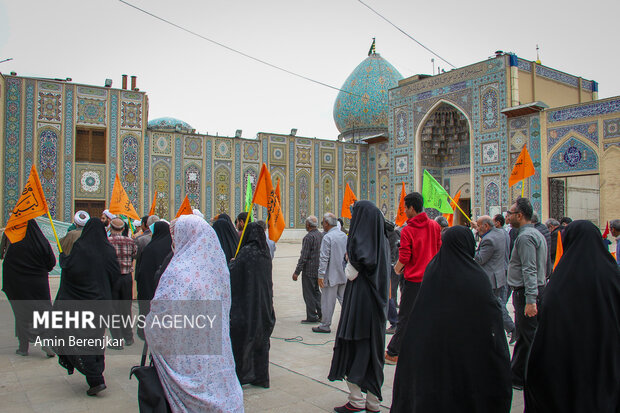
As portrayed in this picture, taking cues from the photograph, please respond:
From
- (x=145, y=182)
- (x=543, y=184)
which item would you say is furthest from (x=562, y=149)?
(x=145, y=182)

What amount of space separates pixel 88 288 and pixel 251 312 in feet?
4.43

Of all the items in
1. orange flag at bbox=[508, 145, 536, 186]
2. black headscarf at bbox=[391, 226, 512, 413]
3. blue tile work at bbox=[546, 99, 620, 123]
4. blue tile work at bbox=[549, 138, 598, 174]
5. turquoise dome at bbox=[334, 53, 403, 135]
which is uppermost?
turquoise dome at bbox=[334, 53, 403, 135]

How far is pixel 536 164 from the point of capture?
17.0 meters

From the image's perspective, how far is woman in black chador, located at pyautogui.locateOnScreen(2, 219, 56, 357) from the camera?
193 inches

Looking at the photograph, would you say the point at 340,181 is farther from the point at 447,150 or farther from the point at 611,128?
the point at 611,128

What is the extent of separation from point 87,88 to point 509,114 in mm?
15298

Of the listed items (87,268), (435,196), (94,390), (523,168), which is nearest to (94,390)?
(94,390)

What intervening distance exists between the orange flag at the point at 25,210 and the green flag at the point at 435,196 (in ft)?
18.1

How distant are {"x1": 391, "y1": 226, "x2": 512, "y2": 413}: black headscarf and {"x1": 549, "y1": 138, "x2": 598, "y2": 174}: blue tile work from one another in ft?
49.7

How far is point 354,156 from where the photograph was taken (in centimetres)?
2330

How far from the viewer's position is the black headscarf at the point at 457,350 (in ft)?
8.25

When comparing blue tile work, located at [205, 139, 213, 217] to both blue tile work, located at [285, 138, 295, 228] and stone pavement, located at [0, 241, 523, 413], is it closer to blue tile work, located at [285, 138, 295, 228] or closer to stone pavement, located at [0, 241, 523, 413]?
blue tile work, located at [285, 138, 295, 228]

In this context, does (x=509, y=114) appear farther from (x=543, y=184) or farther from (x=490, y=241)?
(x=490, y=241)

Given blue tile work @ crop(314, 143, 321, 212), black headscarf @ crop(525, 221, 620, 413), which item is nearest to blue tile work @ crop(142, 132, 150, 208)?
blue tile work @ crop(314, 143, 321, 212)
